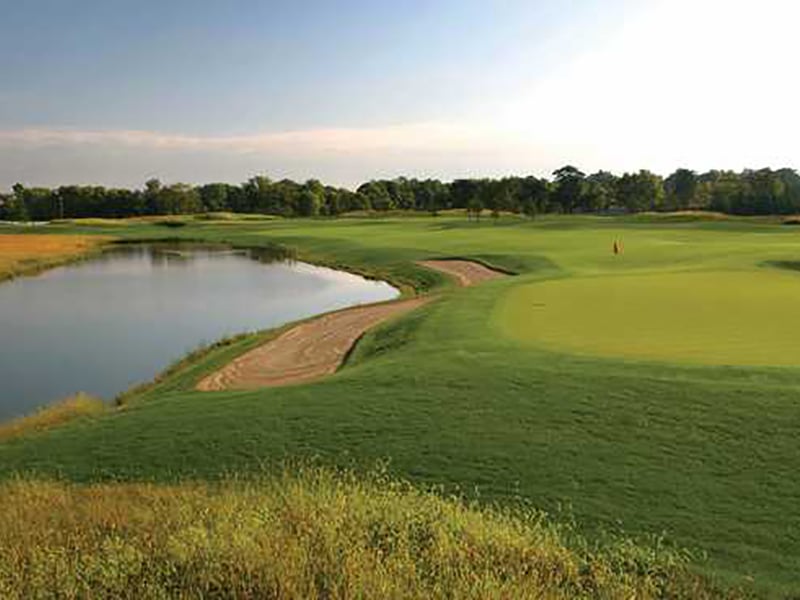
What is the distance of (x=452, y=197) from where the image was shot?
151875mm

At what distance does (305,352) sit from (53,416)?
7.60 meters

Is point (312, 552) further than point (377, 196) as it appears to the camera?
A: No

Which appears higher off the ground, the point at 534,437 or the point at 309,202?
the point at 309,202

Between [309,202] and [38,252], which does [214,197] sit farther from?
[38,252]

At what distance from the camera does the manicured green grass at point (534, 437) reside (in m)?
8.67

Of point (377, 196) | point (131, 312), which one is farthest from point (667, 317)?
point (377, 196)

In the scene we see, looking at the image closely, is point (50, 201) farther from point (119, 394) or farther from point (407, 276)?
point (119, 394)

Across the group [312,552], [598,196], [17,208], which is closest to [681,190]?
[598,196]

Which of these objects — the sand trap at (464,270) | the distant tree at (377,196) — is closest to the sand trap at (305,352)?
the sand trap at (464,270)

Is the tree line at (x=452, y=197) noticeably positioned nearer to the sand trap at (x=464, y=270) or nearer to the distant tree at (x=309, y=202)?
the distant tree at (x=309, y=202)

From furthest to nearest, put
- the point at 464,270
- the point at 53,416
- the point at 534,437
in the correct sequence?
the point at 464,270
the point at 53,416
the point at 534,437

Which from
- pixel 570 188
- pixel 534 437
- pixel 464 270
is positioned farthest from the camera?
pixel 570 188

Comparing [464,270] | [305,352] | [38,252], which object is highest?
[38,252]

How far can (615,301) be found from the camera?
1003 inches
